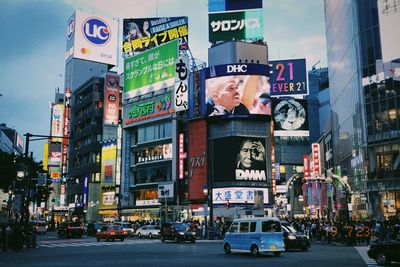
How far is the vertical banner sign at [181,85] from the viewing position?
233 ft

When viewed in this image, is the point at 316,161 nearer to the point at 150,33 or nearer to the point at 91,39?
the point at 150,33

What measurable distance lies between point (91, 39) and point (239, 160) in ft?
232

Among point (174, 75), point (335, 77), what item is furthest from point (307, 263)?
point (174, 75)

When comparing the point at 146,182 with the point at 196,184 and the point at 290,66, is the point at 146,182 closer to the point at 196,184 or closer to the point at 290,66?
the point at 196,184

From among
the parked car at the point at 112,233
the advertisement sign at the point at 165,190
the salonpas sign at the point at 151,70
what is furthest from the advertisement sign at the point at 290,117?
the parked car at the point at 112,233

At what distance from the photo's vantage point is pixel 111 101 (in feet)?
310

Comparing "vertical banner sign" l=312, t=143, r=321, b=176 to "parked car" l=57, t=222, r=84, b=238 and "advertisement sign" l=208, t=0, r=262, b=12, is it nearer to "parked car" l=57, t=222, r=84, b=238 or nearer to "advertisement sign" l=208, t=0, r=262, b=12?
"advertisement sign" l=208, t=0, r=262, b=12

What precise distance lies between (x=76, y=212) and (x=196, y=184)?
38.3m

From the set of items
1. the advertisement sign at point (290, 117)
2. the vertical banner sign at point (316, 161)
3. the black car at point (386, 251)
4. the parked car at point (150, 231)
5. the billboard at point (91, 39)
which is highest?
the billboard at point (91, 39)

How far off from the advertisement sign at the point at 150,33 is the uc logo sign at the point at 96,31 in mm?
36624

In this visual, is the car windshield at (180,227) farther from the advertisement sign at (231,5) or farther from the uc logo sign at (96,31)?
the uc logo sign at (96,31)

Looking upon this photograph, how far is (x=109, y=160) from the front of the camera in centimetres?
8875

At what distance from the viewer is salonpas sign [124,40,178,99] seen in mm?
75312

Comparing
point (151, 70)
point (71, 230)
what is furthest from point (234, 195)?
point (151, 70)
